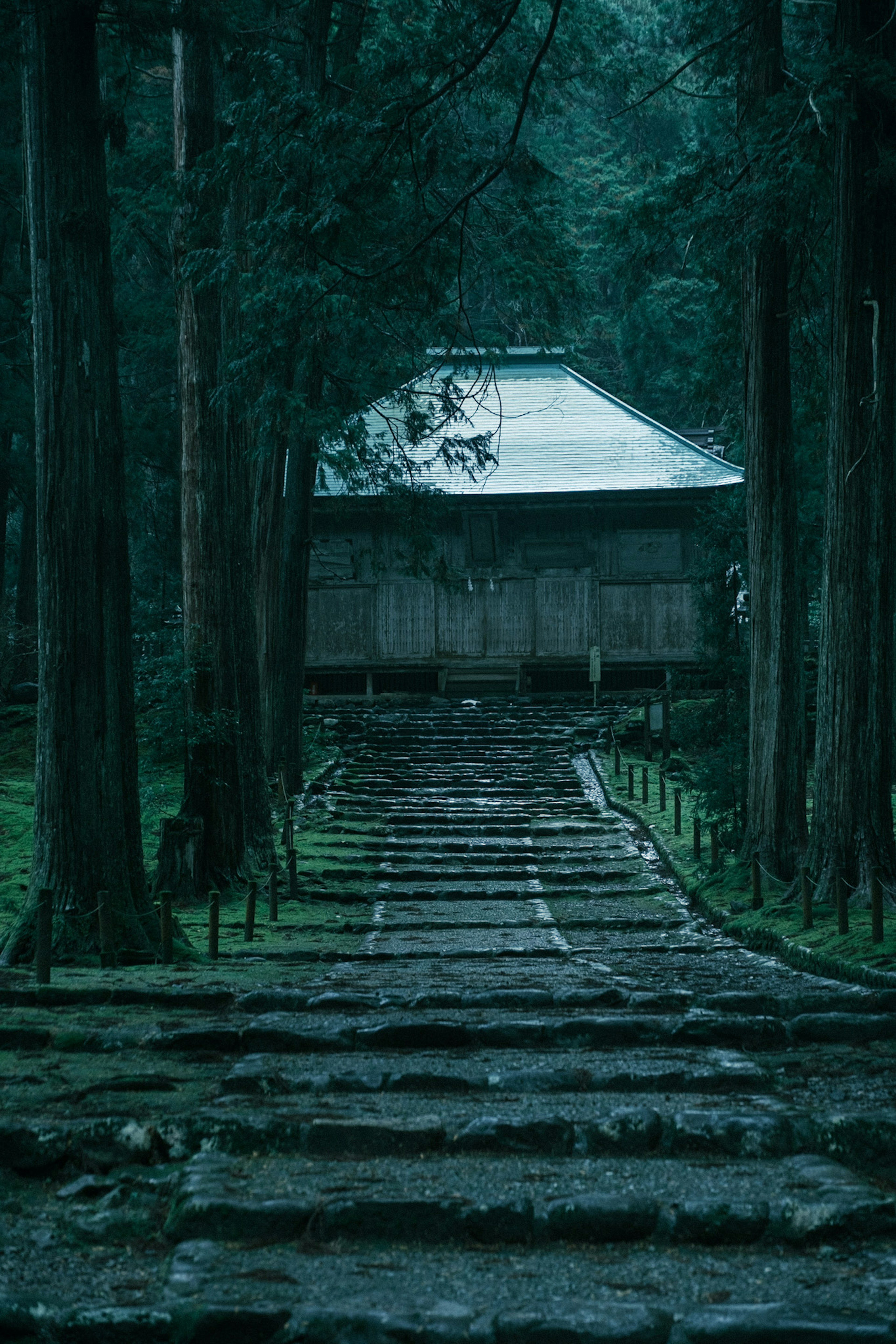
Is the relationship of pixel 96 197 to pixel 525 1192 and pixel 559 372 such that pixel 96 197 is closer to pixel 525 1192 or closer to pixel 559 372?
pixel 525 1192

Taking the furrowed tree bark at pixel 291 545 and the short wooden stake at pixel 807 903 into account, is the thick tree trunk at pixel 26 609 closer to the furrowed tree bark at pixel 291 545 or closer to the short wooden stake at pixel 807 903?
the furrowed tree bark at pixel 291 545

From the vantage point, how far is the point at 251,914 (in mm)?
10555

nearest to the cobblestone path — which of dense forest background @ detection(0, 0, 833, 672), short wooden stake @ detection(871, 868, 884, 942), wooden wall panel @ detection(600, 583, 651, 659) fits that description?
short wooden stake @ detection(871, 868, 884, 942)

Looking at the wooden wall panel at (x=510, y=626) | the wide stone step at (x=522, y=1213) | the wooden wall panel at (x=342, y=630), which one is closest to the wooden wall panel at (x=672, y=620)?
the wooden wall panel at (x=510, y=626)

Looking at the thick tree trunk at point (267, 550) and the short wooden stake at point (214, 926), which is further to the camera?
the thick tree trunk at point (267, 550)

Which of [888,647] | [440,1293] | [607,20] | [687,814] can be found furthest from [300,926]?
[607,20]

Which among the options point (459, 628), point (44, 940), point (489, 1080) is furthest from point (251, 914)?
point (459, 628)

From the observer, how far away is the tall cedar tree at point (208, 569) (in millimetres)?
12602

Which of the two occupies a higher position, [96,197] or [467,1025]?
[96,197]

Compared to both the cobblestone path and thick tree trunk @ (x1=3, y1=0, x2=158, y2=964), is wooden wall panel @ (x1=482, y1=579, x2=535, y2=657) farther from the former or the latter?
the cobblestone path

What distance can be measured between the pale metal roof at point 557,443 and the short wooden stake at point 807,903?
14041 mm

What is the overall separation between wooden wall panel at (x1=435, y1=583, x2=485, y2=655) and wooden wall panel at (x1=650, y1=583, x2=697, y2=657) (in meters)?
3.37

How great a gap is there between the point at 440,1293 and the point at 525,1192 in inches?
24.9

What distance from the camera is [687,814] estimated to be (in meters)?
16.9
